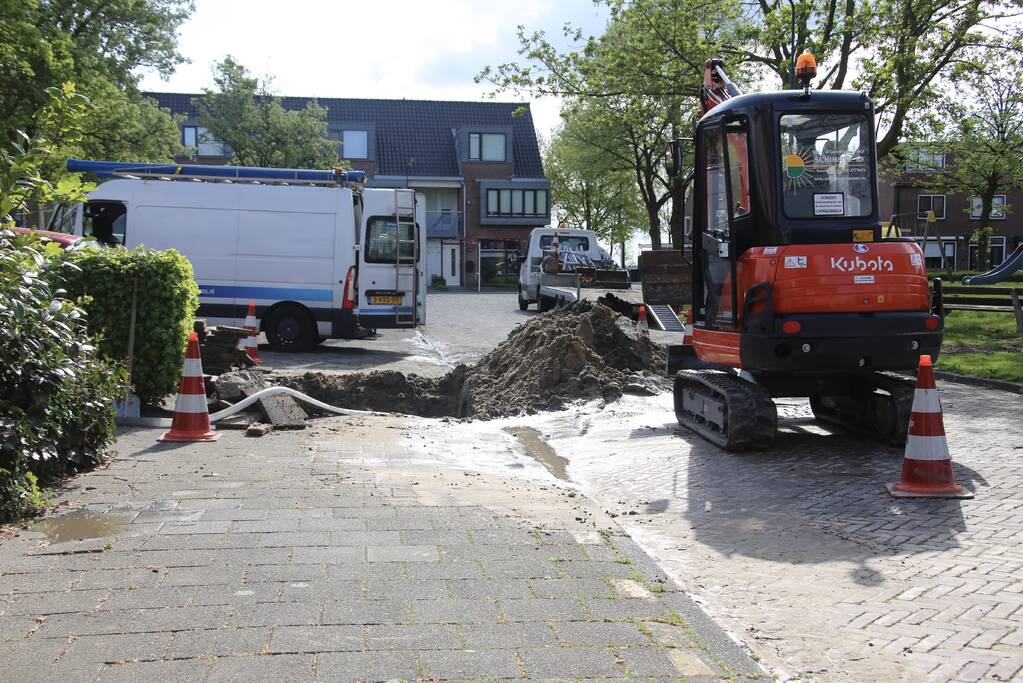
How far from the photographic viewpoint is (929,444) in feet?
20.7

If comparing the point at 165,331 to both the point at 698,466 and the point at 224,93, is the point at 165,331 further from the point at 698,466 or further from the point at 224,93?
the point at 224,93

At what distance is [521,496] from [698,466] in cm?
195

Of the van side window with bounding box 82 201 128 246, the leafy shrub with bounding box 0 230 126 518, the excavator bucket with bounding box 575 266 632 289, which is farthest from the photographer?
the excavator bucket with bounding box 575 266 632 289

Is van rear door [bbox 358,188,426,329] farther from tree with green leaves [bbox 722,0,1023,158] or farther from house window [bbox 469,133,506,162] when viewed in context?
house window [bbox 469,133,506,162]

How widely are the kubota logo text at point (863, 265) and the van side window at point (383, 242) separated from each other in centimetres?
1190

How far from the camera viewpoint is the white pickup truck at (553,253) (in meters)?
28.5

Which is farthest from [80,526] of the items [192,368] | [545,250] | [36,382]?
[545,250]

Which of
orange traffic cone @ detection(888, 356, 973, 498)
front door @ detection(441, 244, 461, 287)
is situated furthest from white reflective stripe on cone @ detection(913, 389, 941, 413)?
front door @ detection(441, 244, 461, 287)

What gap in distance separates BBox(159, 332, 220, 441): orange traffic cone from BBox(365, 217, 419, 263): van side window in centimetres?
1083

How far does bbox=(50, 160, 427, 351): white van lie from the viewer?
1756 centimetres

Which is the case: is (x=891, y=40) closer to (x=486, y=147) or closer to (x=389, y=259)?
(x=389, y=259)

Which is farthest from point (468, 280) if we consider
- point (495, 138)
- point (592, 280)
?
point (592, 280)

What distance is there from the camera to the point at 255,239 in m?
17.6

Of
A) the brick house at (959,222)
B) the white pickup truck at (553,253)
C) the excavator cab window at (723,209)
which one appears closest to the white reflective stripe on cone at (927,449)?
the excavator cab window at (723,209)
